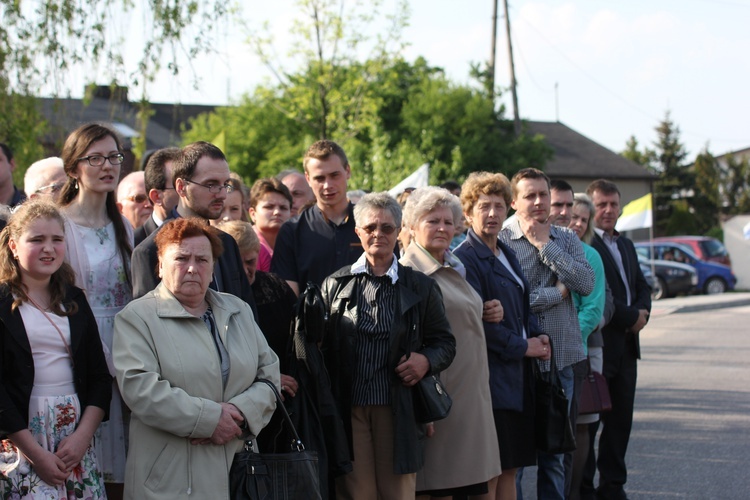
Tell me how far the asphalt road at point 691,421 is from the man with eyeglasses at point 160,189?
13.2 ft

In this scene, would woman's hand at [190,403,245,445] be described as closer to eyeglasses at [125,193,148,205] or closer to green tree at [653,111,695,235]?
eyeglasses at [125,193,148,205]

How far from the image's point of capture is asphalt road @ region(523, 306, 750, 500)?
7.79m

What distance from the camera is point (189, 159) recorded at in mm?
4762

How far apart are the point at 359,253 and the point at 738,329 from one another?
53.2 feet

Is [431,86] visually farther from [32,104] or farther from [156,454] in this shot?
[156,454]

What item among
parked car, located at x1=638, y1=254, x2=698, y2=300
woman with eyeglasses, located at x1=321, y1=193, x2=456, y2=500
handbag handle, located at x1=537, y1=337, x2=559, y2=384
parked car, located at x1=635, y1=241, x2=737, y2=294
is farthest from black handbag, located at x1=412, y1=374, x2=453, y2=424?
parked car, located at x1=635, y1=241, x2=737, y2=294

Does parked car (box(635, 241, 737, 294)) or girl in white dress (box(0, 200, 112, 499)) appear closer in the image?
girl in white dress (box(0, 200, 112, 499))

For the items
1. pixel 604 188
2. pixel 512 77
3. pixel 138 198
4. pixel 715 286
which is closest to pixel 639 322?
pixel 604 188

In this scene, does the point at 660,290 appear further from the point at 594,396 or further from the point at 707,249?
the point at 594,396

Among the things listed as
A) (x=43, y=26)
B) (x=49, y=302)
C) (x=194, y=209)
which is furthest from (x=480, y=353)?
(x=43, y=26)

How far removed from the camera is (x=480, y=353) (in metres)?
5.63

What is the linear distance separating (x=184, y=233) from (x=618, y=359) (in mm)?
4312

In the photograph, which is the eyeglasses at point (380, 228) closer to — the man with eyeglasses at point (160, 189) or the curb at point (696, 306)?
the man with eyeglasses at point (160, 189)

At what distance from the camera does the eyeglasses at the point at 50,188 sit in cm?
549
